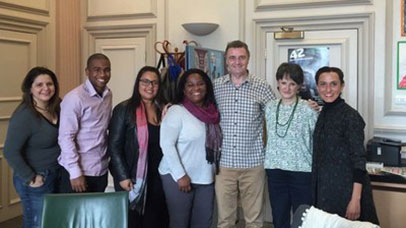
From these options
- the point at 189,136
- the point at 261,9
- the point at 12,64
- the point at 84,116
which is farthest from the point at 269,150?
the point at 12,64

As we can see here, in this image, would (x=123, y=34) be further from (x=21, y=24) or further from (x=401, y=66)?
(x=401, y=66)

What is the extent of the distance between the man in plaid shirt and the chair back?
0.95m

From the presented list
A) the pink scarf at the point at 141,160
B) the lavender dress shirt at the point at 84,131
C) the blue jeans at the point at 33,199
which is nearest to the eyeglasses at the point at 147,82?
the pink scarf at the point at 141,160

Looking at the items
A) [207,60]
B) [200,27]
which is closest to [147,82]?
[207,60]

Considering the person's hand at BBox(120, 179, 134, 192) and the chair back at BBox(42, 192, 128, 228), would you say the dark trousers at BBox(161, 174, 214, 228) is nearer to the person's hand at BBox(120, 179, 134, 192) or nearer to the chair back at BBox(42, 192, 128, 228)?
the person's hand at BBox(120, 179, 134, 192)

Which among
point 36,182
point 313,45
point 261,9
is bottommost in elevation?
point 36,182

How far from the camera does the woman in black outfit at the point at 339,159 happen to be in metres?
2.21

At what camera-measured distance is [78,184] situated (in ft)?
8.10

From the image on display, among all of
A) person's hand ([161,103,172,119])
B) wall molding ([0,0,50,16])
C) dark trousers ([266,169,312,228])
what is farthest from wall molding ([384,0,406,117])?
wall molding ([0,0,50,16])

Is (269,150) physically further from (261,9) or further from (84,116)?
(261,9)

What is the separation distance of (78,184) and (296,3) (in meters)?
2.38

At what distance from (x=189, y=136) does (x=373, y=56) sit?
1872 mm

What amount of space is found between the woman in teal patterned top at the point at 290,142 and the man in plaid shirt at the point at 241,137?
144 millimetres

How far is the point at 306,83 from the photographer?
145 inches
